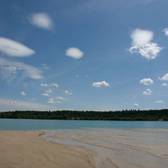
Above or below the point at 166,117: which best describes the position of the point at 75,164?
below

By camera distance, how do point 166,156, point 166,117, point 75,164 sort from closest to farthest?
point 75,164
point 166,156
point 166,117

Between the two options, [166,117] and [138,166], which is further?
[166,117]

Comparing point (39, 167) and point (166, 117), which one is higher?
point (166, 117)

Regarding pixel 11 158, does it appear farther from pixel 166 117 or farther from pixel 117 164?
pixel 166 117

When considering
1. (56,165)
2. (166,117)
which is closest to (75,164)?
(56,165)

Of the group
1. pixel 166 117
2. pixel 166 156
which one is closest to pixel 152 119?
pixel 166 117

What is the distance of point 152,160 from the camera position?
1747cm

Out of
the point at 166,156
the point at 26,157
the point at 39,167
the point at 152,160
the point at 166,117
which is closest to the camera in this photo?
the point at 39,167

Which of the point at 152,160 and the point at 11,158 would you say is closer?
the point at 11,158

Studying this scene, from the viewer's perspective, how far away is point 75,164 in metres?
14.8

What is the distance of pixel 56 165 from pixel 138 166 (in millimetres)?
4039

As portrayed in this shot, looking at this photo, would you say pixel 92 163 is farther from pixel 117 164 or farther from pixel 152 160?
pixel 152 160

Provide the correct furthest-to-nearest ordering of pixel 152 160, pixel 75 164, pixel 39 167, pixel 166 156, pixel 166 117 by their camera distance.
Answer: pixel 166 117, pixel 166 156, pixel 152 160, pixel 75 164, pixel 39 167

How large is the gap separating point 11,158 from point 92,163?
4.08 m
